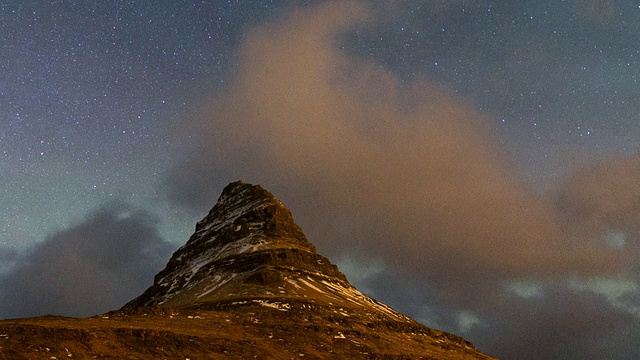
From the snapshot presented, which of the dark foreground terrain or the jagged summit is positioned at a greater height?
the jagged summit

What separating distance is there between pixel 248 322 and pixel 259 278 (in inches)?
2276

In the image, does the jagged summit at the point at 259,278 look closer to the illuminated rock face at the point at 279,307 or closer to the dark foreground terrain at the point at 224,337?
the illuminated rock face at the point at 279,307

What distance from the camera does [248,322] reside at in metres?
87.9

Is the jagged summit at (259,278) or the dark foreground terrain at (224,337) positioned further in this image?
the jagged summit at (259,278)

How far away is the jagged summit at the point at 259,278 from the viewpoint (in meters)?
133

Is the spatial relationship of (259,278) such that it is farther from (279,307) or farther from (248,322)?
(248,322)

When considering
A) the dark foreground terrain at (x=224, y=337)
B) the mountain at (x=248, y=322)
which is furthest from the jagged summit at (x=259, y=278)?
the dark foreground terrain at (x=224, y=337)

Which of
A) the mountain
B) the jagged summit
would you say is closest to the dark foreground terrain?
the mountain

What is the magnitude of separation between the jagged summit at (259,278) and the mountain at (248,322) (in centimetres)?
42

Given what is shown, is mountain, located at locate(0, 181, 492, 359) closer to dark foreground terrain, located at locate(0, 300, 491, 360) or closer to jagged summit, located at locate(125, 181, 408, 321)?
dark foreground terrain, located at locate(0, 300, 491, 360)

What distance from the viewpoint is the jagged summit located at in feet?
437

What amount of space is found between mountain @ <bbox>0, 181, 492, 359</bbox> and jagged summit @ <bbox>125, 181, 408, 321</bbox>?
0.42 metres

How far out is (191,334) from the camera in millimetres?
67688

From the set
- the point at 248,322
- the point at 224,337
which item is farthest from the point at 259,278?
the point at 224,337
